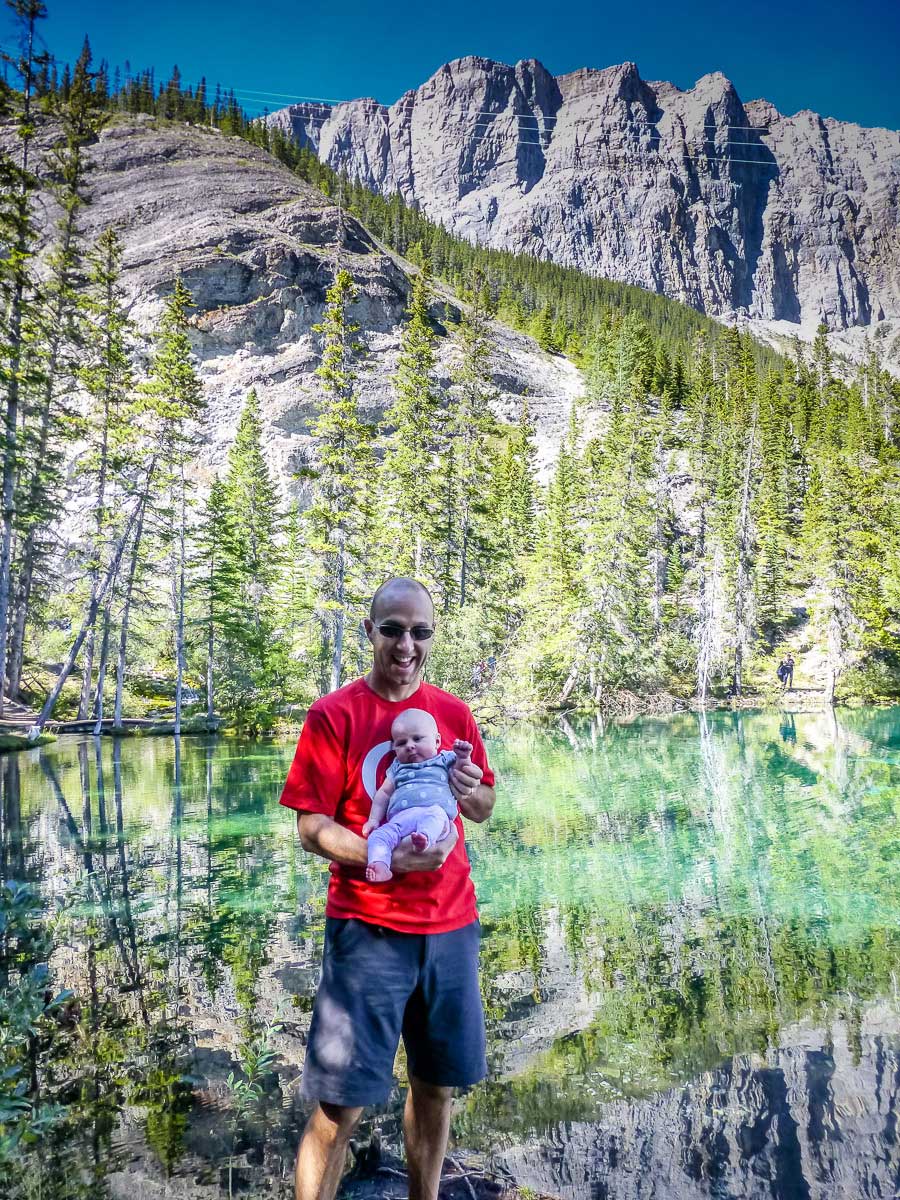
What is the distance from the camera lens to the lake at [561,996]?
325 cm

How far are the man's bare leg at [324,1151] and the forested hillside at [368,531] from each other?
54.1 feet

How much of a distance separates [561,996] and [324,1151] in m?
3.07

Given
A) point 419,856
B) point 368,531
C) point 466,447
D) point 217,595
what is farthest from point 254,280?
point 419,856

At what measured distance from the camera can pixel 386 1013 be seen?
2.38 m

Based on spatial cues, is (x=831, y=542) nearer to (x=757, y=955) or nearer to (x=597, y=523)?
(x=597, y=523)

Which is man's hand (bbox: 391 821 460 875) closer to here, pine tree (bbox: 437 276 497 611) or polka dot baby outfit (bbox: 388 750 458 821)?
polka dot baby outfit (bbox: 388 750 458 821)

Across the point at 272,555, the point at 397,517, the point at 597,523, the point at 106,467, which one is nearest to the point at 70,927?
the point at 106,467

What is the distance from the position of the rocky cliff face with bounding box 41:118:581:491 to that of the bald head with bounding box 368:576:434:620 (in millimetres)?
48838

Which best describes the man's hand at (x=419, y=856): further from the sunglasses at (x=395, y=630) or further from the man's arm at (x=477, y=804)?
the sunglasses at (x=395, y=630)

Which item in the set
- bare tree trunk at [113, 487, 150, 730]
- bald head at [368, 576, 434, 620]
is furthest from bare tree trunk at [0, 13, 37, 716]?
bald head at [368, 576, 434, 620]

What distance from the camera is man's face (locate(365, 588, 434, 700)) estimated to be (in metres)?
2.69

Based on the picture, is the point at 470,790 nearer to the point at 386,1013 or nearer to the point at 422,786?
the point at 422,786

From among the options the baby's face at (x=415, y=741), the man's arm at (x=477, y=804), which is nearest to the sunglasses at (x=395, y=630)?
the baby's face at (x=415, y=741)

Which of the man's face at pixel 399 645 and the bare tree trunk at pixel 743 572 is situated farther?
the bare tree trunk at pixel 743 572
